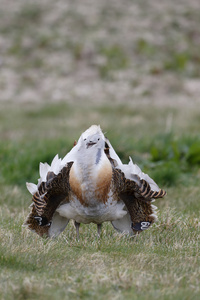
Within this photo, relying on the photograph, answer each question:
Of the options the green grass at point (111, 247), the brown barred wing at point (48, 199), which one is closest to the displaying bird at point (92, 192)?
the brown barred wing at point (48, 199)

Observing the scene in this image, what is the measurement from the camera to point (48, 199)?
447cm

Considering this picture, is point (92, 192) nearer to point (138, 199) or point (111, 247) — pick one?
point (111, 247)

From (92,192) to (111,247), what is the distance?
1.63 ft

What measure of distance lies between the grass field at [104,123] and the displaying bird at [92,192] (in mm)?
182

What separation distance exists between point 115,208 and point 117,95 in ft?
43.3

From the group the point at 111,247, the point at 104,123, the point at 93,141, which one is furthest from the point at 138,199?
the point at 104,123

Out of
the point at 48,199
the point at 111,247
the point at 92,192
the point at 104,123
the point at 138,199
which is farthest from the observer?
the point at 104,123

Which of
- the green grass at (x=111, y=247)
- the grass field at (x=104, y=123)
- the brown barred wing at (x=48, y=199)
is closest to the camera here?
the green grass at (x=111, y=247)

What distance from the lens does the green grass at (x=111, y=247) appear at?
3.33 m

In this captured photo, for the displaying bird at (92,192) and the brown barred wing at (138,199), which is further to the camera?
the brown barred wing at (138,199)

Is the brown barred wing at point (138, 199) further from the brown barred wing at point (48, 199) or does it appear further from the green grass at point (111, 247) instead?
the brown barred wing at point (48, 199)

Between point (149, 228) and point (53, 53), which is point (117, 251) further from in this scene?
point (53, 53)

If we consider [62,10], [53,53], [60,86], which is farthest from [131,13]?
[60,86]

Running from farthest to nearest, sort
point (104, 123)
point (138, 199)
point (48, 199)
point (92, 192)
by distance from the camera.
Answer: point (104, 123) < point (138, 199) < point (48, 199) < point (92, 192)
